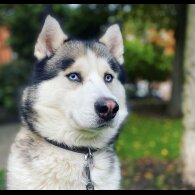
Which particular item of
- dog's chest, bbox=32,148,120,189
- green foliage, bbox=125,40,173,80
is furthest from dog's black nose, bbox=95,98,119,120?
green foliage, bbox=125,40,173,80

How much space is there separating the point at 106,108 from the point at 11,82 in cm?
1413

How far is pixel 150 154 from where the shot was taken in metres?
9.93

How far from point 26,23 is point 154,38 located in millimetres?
7498

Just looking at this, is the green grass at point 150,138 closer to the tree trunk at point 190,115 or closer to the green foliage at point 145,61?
the tree trunk at point 190,115

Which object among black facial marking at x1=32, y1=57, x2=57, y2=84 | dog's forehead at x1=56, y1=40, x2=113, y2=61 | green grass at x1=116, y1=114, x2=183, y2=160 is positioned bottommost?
green grass at x1=116, y1=114, x2=183, y2=160

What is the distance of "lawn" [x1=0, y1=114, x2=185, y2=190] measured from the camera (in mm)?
7738

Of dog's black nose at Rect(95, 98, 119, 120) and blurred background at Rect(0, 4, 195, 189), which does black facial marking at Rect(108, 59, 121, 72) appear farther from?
dog's black nose at Rect(95, 98, 119, 120)

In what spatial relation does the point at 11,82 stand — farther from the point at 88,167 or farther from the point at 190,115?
the point at 88,167

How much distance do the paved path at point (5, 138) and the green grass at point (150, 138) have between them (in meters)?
2.39

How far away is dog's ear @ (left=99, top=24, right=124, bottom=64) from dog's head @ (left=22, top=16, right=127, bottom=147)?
0.22 metres

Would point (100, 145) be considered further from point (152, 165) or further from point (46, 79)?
point (152, 165)

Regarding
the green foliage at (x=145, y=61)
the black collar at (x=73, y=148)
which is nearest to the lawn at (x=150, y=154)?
the black collar at (x=73, y=148)

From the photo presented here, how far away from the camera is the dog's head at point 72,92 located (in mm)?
4000

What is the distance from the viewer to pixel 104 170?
4.31 metres
